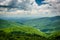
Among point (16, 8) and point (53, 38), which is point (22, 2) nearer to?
point (16, 8)

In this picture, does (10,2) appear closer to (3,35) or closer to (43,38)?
(3,35)

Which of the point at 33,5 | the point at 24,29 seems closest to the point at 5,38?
the point at 24,29

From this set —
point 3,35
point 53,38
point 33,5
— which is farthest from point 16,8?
point 53,38

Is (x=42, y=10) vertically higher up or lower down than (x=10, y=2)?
lower down

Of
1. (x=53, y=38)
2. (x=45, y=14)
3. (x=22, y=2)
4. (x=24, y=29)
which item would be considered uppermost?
(x=22, y=2)

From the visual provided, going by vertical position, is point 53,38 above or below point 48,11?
below

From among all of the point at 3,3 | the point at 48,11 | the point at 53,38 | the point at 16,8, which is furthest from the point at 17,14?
the point at 53,38

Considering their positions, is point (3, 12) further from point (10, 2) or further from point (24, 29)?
point (24, 29)
